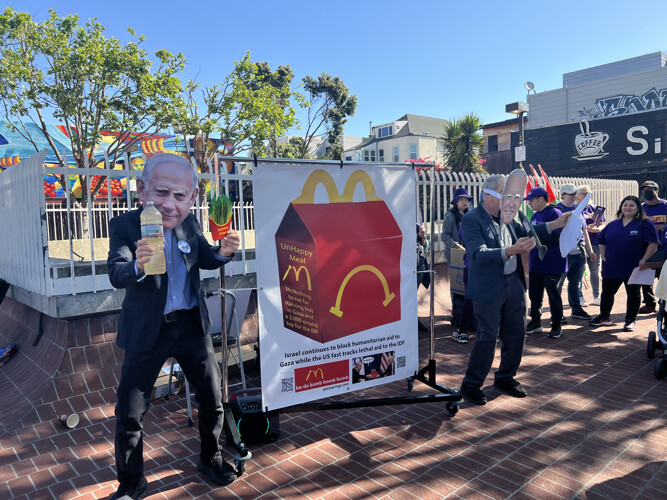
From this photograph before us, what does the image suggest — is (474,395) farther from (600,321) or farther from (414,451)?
(600,321)

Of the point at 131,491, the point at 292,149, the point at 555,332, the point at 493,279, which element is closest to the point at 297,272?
the point at 131,491

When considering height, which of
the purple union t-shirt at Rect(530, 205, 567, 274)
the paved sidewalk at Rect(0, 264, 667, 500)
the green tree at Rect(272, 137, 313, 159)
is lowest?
the paved sidewalk at Rect(0, 264, 667, 500)

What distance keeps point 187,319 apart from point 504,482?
2274 mm

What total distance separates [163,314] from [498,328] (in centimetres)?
295

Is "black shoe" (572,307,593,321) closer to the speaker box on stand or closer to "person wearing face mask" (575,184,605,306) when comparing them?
"person wearing face mask" (575,184,605,306)

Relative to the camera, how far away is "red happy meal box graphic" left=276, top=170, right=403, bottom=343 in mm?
3227

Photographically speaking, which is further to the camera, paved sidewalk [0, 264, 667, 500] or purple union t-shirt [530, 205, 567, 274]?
purple union t-shirt [530, 205, 567, 274]

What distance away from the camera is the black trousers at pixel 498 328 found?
4.11 meters

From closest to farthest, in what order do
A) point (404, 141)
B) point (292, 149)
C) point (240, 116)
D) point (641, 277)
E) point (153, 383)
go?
point (153, 383) → point (641, 277) → point (240, 116) → point (292, 149) → point (404, 141)

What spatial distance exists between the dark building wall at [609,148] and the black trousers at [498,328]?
87.4 feet

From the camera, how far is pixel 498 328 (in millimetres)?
4234

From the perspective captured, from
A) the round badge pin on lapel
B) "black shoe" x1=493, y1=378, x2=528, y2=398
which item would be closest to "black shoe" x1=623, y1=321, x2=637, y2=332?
"black shoe" x1=493, y1=378, x2=528, y2=398

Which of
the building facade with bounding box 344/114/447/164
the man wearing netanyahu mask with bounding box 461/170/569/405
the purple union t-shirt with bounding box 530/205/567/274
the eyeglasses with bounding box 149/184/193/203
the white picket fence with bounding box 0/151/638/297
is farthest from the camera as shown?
the building facade with bounding box 344/114/447/164

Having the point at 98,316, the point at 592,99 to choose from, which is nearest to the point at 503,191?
the point at 98,316
